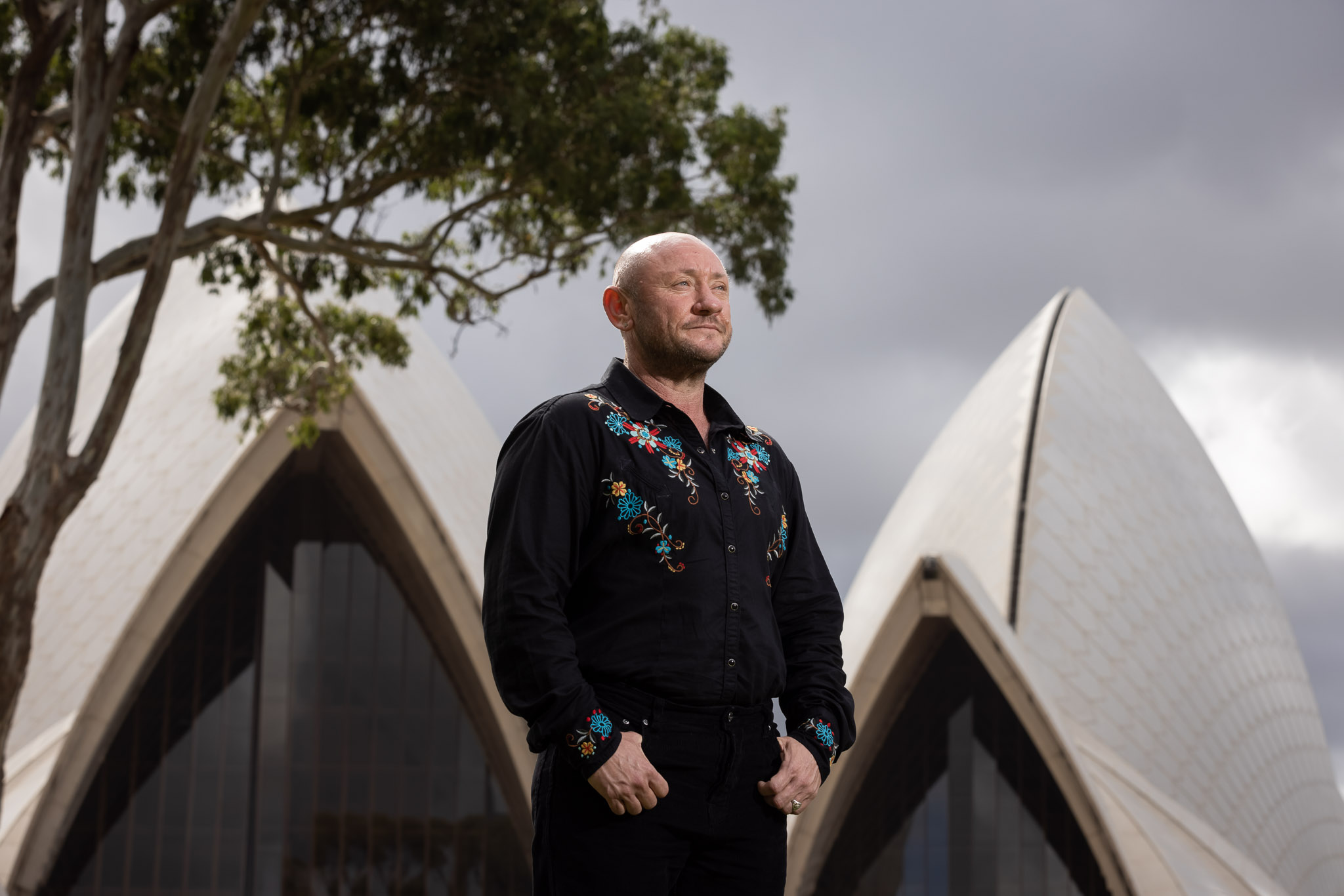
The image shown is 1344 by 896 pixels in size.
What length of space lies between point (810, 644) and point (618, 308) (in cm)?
75

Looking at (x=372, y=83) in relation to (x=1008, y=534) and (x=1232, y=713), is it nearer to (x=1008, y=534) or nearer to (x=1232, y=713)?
(x=1008, y=534)

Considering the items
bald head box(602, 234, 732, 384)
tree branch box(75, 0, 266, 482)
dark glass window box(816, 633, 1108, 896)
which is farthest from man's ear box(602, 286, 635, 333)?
dark glass window box(816, 633, 1108, 896)

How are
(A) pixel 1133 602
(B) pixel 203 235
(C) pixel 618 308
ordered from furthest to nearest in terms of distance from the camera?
(A) pixel 1133 602 < (B) pixel 203 235 < (C) pixel 618 308

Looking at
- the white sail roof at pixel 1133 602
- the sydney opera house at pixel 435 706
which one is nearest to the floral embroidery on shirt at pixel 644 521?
the sydney opera house at pixel 435 706

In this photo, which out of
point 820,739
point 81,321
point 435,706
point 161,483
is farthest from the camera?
point 161,483

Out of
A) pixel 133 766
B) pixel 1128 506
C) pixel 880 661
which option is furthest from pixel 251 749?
pixel 1128 506

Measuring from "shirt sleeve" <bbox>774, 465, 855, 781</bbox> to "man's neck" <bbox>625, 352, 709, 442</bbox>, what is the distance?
28 centimetres

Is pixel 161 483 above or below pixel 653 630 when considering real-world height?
above

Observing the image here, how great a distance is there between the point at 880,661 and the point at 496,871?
5.37 m

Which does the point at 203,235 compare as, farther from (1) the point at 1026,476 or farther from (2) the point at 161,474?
(1) the point at 1026,476

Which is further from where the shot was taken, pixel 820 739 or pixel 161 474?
pixel 161 474

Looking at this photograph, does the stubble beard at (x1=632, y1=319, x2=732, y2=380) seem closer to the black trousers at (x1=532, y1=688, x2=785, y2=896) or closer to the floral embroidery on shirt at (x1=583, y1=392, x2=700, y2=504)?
the floral embroidery on shirt at (x1=583, y1=392, x2=700, y2=504)

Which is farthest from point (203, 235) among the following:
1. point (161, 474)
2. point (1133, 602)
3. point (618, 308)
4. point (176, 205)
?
point (1133, 602)

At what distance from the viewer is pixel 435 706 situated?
15852 millimetres
